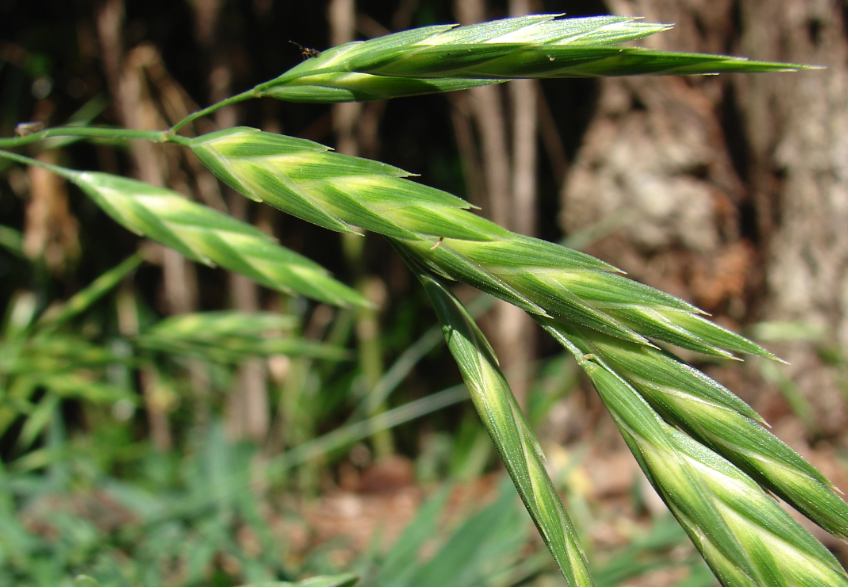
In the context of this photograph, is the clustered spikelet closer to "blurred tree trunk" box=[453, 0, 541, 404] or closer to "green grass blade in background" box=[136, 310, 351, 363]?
"green grass blade in background" box=[136, 310, 351, 363]

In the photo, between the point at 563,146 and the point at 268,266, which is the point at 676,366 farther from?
the point at 563,146

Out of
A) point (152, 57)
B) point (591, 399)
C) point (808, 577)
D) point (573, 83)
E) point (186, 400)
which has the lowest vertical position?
point (591, 399)

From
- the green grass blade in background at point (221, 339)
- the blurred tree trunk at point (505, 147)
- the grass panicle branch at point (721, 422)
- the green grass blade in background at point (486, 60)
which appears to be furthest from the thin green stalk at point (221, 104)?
the blurred tree trunk at point (505, 147)

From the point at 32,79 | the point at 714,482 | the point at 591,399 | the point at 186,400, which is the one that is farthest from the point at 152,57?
the point at 714,482

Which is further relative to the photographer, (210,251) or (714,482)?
(210,251)

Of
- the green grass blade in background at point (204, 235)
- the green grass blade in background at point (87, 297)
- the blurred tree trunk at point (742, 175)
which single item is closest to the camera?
the green grass blade in background at point (204, 235)

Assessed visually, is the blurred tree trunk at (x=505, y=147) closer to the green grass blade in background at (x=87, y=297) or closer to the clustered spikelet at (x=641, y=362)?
the green grass blade in background at (x=87, y=297)
